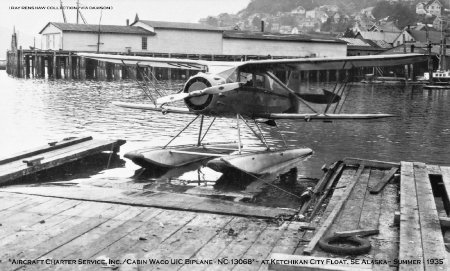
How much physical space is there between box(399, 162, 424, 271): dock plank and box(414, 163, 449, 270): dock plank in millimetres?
45

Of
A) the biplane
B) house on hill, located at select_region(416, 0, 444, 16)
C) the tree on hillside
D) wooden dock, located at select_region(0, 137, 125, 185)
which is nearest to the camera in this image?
wooden dock, located at select_region(0, 137, 125, 185)

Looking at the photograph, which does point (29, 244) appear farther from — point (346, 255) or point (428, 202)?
point (428, 202)

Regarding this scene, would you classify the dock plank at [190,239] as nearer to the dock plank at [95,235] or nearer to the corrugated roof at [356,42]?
the dock plank at [95,235]

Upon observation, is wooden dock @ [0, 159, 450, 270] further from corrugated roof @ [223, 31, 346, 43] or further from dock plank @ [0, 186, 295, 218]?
corrugated roof @ [223, 31, 346, 43]

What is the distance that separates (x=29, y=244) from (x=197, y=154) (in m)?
5.48

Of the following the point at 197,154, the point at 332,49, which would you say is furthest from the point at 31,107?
the point at 332,49

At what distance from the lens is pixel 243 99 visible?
10.3m

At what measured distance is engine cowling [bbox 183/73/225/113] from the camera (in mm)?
Result: 9445

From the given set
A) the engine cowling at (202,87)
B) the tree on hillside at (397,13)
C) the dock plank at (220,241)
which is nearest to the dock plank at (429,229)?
the dock plank at (220,241)

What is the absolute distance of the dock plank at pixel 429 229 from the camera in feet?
14.9

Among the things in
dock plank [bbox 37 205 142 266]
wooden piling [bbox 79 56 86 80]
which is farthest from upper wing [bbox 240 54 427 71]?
wooden piling [bbox 79 56 86 80]

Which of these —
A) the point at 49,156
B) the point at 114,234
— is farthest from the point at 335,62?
the point at 114,234

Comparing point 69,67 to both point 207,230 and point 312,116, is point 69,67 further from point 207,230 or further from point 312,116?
point 207,230

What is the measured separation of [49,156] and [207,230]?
18.5 feet
